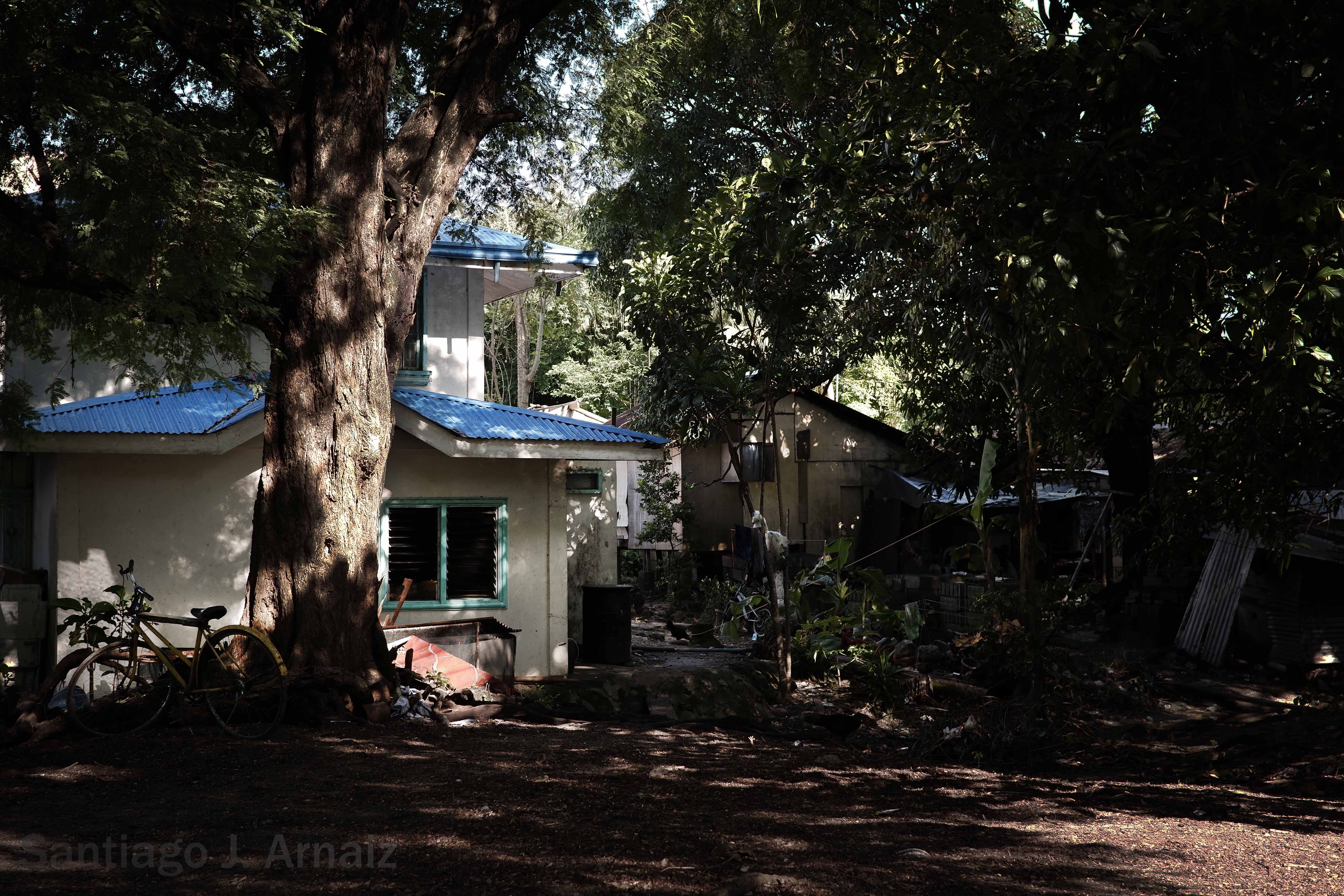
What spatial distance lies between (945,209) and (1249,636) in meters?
9.75

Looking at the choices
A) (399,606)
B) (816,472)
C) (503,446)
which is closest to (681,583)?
(816,472)

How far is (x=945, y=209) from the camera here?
338 inches

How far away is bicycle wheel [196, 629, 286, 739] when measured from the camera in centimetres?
797

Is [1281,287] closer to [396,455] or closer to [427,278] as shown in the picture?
[396,455]

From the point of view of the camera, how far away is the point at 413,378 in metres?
13.7

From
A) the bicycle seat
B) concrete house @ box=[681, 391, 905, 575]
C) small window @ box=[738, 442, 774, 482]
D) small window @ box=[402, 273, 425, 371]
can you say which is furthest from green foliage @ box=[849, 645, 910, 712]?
concrete house @ box=[681, 391, 905, 575]

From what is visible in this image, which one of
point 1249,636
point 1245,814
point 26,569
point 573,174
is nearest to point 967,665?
point 1249,636

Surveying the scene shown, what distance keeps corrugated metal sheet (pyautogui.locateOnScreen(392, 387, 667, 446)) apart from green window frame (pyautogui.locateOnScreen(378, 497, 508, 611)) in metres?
0.98

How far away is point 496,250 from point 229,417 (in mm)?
4387

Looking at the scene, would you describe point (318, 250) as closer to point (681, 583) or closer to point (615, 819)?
point (615, 819)

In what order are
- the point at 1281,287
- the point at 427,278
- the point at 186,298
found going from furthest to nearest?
1. the point at 427,278
2. the point at 186,298
3. the point at 1281,287

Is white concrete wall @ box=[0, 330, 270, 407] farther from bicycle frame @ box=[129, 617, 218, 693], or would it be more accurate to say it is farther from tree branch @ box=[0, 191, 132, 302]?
bicycle frame @ box=[129, 617, 218, 693]

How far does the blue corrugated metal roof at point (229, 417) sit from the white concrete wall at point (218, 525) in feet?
1.49

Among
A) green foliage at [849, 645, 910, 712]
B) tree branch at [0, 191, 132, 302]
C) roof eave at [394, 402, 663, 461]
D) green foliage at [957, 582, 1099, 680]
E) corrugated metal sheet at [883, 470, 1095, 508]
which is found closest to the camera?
tree branch at [0, 191, 132, 302]
